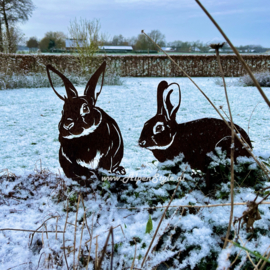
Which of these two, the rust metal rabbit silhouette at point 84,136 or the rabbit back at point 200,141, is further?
the rust metal rabbit silhouette at point 84,136

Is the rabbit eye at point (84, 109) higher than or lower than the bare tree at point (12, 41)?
lower

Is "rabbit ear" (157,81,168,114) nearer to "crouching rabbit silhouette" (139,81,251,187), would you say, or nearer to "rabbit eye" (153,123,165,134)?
"crouching rabbit silhouette" (139,81,251,187)

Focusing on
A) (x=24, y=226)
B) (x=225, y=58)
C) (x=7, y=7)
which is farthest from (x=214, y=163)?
(x=7, y=7)

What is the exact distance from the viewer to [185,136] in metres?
1.87

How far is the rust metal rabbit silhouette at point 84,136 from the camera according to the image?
6.24 ft

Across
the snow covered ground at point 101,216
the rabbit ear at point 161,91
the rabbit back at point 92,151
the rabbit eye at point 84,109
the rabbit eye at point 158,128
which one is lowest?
the snow covered ground at point 101,216

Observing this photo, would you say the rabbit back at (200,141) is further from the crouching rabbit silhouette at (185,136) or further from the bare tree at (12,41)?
the bare tree at (12,41)

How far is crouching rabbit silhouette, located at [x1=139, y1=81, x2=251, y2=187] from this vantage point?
180 cm

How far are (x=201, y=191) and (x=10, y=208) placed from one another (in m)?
1.32

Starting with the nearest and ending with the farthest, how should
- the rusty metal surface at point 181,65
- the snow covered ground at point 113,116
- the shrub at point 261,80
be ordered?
the snow covered ground at point 113,116 → the shrub at point 261,80 → the rusty metal surface at point 181,65

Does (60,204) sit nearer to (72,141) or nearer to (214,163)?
(72,141)

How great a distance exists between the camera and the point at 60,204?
164cm

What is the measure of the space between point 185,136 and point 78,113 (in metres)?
0.88

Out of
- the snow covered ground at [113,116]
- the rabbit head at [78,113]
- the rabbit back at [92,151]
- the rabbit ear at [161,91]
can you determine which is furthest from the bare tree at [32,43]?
the rabbit ear at [161,91]
